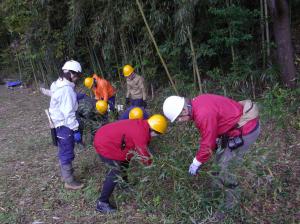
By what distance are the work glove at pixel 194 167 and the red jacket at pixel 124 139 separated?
0.51 meters

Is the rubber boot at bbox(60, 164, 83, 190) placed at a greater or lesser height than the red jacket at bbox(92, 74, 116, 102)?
lesser

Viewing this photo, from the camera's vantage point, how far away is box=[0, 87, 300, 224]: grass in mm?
3064

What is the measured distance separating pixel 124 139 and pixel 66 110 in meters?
0.90

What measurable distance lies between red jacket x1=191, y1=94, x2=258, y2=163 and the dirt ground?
44.2 inches

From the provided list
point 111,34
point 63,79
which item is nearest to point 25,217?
point 63,79

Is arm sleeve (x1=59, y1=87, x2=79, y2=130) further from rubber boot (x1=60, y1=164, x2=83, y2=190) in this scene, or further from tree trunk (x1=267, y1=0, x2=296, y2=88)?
tree trunk (x1=267, y1=0, x2=296, y2=88)

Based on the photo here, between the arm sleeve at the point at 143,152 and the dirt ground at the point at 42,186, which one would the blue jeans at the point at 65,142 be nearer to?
the dirt ground at the point at 42,186

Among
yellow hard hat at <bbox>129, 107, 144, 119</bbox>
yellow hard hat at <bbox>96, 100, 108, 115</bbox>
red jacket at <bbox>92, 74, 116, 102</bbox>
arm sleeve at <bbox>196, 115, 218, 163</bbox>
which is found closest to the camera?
arm sleeve at <bbox>196, 115, 218, 163</bbox>

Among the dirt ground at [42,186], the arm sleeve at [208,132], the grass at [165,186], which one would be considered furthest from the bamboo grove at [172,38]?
the arm sleeve at [208,132]

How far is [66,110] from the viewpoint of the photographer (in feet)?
12.9

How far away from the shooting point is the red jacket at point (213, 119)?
277cm

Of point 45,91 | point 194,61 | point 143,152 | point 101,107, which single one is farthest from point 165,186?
point 45,91

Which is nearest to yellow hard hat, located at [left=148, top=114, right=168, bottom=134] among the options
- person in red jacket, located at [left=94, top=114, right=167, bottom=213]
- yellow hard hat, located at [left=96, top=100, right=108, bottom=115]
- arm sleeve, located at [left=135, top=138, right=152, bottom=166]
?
person in red jacket, located at [left=94, top=114, right=167, bottom=213]

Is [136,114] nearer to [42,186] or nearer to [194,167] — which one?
[42,186]
